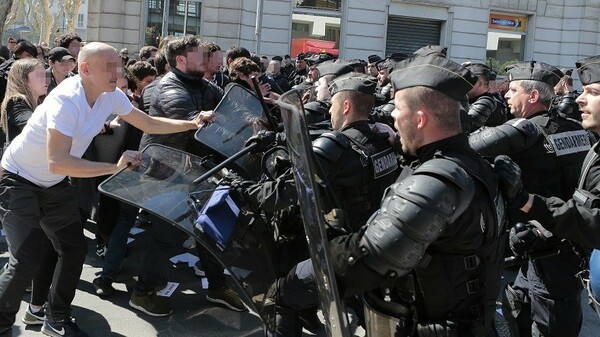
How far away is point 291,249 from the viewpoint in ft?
10.4

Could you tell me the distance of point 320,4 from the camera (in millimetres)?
19875

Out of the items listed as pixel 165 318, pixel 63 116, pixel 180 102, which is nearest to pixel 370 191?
pixel 63 116

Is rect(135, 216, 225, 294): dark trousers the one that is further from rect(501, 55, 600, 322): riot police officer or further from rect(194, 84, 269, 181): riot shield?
rect(501, 55, 600, 322): riot police officer

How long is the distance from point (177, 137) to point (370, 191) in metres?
1.87

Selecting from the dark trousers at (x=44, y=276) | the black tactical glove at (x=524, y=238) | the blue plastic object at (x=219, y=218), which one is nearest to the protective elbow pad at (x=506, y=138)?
the black tactical glove at (x=524, y=238)

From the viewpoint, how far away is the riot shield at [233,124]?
3824 millimetres

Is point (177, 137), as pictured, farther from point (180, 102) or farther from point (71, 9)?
point (71, 9)

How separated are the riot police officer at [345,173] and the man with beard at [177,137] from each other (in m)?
1.49

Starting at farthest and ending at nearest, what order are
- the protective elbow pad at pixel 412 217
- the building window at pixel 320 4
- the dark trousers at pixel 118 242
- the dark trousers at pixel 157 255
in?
1. the building window at pixel 320 4
2. the dark trousers at pixel 118 242
3. the dark trousers at pixel 157 255
4. the protective elbow pad at pixel 412 217

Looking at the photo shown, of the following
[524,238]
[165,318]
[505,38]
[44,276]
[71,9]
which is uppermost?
[71,9]

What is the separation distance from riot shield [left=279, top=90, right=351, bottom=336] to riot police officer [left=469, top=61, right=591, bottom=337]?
1593mm

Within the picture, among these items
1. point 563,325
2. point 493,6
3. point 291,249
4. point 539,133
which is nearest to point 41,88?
point 291,249

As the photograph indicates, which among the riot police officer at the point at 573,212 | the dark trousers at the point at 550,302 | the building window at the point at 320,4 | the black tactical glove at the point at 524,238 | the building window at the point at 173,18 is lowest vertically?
the dark trousers at the point at 550,302

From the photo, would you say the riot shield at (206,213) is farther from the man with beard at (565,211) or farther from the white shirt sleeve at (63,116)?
the man with beard at (565,211)
